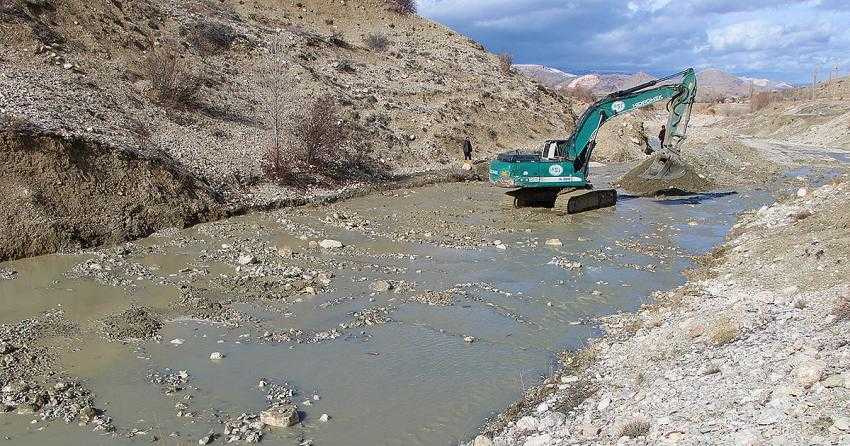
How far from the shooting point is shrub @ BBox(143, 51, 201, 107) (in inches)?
940

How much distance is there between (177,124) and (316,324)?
14.6m

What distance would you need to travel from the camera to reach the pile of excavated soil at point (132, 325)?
409 inches

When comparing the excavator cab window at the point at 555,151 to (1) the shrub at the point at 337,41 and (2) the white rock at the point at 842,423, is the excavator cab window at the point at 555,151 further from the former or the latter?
(1) the shrub at the point at 337,41

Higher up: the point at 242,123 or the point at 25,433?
the point at 242,123

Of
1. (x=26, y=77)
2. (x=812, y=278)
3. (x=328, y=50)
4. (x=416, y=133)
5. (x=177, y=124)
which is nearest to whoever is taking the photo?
(x=812, y=278)

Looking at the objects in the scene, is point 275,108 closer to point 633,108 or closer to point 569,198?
point 569,198

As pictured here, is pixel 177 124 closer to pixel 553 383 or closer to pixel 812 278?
pixel 553 383

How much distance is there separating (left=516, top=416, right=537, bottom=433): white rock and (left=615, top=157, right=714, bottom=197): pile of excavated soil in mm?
17950

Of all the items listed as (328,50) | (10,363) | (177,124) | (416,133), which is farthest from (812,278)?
(328,50)

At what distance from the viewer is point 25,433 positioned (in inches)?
297

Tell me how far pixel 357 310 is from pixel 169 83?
53.2 feet

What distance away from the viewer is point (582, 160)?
68.7 feet

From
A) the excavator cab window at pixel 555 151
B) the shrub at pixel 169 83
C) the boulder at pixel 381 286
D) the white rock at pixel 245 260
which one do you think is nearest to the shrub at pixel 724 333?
the boulder at pixel 381 286

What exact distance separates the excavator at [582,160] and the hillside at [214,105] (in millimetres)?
6754
